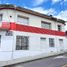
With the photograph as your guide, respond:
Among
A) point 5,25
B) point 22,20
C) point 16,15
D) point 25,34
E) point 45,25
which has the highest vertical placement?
point 16,15

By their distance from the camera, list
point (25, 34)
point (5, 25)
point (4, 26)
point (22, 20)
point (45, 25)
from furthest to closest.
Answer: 1. point (45, 25)
2. point (22, 20)
3. point (25, 34)
4. point (5, 25)
5. point (4, 26)

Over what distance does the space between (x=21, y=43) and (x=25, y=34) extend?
1311 millimetres

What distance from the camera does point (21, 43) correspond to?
2112 centimetres

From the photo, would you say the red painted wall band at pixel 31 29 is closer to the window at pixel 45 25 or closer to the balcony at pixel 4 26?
the balcony at pixel 4 26

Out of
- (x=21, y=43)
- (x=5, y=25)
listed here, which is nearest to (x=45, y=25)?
(x=21, y=43)

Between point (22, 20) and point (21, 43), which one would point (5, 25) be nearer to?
point (22, 20)

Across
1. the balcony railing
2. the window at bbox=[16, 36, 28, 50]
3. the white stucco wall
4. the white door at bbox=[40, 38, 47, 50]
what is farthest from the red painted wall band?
the white door at bbox=[40, 38, 47, 50]

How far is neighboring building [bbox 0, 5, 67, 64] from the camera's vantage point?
19.5 metres

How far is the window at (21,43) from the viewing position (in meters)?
20.5

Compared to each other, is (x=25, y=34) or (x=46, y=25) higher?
(x=46, y=25)

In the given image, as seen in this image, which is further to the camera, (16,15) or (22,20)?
(22,20)

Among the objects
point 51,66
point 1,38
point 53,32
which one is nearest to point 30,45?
point 1,38

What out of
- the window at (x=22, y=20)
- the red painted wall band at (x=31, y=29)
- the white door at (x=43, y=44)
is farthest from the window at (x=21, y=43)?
the white door at (x=43, y=44)

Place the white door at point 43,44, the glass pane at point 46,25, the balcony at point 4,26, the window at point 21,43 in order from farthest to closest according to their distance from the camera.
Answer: the glass pane at point 46,25, the white door at point 43,44, the window at point 21,43, the balcony at point 4,26
